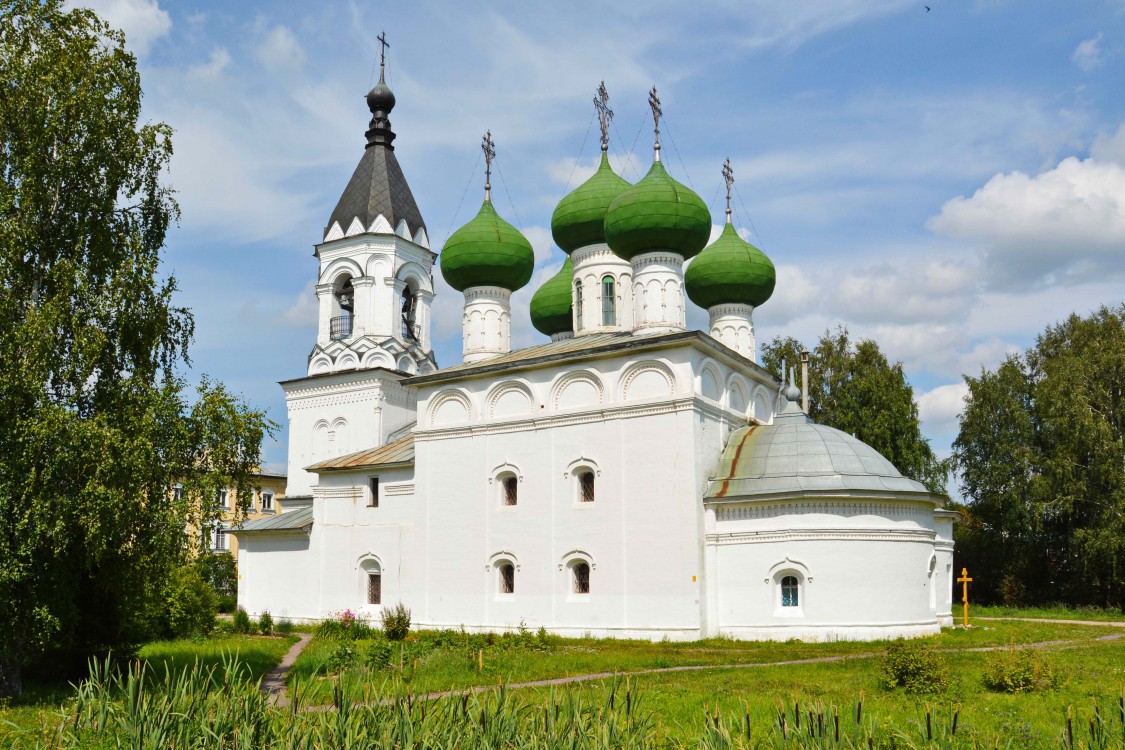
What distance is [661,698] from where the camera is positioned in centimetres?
872

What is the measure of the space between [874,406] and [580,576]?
14207 mm

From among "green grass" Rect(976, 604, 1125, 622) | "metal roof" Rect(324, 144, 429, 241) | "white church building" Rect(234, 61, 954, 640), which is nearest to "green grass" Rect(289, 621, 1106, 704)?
"white church building" Rect(234, 61, 954, 640)

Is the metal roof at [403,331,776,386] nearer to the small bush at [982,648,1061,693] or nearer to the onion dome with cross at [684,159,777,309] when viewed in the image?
the onion dome with cross at [684,159,777,309]

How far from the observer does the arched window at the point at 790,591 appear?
1530cm

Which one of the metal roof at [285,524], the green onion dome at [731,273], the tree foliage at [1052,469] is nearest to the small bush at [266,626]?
the metal roof at [285,524]

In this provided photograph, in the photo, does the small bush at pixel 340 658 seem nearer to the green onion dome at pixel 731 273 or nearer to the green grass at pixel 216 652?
the green grass at pixel 216 652

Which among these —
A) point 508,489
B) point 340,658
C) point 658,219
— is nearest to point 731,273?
point 658,219

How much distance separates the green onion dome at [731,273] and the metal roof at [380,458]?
7.03 meters

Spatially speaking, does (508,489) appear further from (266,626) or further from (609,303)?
(266,626)

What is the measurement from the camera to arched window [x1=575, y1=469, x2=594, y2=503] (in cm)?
1689

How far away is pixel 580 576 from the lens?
55.1ft

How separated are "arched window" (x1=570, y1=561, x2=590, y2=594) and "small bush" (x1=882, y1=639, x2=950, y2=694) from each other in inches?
310

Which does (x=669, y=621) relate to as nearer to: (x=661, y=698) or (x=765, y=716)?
(x=661, y=698)

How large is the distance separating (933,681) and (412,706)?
569 cm
